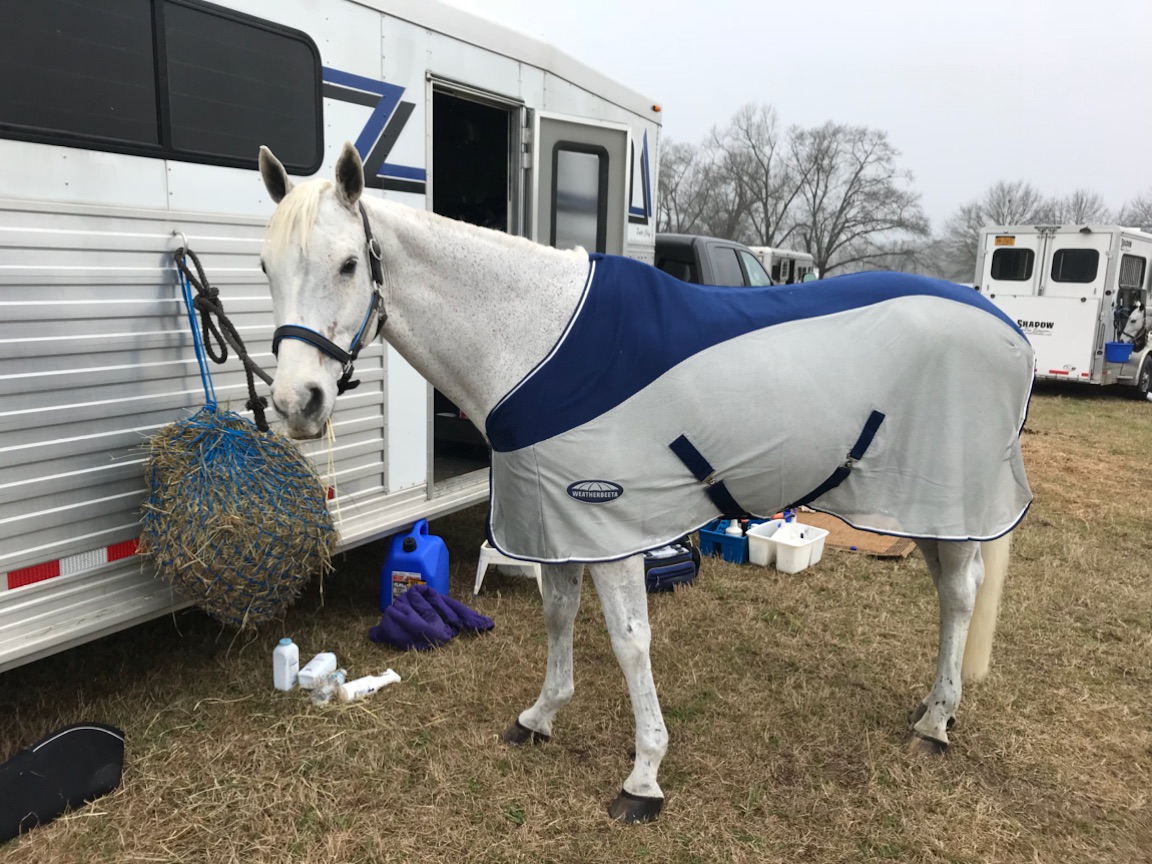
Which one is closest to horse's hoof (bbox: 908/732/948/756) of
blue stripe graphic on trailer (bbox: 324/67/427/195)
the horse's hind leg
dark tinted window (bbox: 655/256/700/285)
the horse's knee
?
the horse's hind leg

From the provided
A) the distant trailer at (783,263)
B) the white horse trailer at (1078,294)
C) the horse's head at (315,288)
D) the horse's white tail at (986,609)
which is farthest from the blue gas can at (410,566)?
the distant trailer at (783,263)

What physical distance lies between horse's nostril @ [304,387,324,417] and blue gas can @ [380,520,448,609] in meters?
2.22

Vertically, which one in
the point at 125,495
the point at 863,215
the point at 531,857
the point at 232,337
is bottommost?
the point at 531,857

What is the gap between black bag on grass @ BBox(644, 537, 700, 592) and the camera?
4.80 metres

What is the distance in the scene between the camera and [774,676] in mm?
3873

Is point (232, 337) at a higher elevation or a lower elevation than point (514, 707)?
higher

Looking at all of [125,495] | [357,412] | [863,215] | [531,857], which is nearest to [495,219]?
[357,412]

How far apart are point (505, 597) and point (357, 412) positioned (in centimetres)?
144

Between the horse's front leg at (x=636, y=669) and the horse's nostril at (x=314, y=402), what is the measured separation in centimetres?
101

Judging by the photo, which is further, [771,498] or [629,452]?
[771,498]

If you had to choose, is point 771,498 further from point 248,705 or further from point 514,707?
point 248,705

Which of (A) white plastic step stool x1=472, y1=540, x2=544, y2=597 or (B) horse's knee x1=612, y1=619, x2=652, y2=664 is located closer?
(B) horse's knee x1=612, y1=619, x2=652, y2=664

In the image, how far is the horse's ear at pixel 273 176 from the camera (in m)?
2.36

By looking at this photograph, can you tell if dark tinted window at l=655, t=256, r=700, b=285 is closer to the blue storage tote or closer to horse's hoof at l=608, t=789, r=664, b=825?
the blue storage tote
